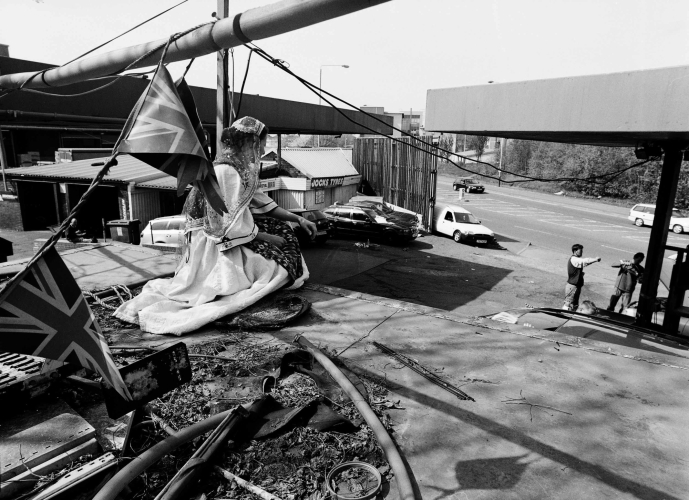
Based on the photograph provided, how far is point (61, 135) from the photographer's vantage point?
Answer: 2833cm

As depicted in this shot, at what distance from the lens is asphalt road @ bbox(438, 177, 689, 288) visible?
2269cm

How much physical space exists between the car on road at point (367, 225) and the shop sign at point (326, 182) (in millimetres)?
3545

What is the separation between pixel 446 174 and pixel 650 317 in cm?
5236

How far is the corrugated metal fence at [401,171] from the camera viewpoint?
1031 inches

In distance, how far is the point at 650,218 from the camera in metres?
28.7

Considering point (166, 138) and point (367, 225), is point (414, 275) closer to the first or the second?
point (367, 225)

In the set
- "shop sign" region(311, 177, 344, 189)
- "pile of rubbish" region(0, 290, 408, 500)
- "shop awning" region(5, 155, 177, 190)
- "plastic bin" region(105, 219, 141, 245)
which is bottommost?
"plastic bin" region(105, 219, 141, 245)

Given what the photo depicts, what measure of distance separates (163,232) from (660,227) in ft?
46.7

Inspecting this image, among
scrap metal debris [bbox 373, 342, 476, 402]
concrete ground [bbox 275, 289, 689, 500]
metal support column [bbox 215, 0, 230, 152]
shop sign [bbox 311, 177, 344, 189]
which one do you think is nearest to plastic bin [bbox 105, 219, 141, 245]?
metal support column [bbox 215, 0, 230, 152]

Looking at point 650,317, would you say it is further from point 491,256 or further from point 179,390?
point 491,256

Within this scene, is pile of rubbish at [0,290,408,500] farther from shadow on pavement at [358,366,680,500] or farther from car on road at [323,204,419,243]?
car on road at [323,204,419,243]

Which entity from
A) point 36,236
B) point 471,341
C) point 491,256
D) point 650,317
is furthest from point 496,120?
point 36,236

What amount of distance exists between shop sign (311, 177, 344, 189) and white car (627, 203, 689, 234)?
698 inches

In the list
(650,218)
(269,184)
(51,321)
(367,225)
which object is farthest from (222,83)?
(650,218)
